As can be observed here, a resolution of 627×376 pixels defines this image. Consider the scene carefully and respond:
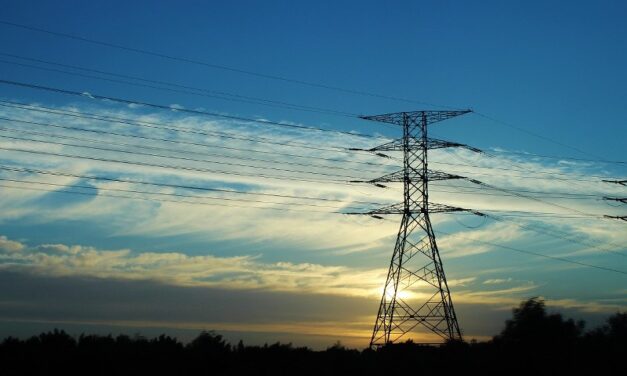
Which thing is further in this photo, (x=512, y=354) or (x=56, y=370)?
(x=512, y=354)

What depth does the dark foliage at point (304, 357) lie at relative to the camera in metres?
31.2

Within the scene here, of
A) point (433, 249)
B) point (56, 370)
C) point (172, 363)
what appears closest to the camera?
point (56, 370)

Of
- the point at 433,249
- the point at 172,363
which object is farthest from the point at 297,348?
the point at 433,249

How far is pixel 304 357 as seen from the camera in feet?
127

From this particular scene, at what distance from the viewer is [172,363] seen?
33.2 meters

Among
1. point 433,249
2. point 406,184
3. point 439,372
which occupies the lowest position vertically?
point 439,372

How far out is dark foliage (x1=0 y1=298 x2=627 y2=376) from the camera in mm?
31234

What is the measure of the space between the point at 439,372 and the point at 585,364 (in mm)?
10469

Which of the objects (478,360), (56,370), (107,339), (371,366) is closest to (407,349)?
(478,360)

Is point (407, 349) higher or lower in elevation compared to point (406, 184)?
lower

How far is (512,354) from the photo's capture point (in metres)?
45.2

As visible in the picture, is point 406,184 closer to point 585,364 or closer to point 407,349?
point 407,349

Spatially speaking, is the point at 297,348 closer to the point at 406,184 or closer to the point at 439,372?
the point at 439,372

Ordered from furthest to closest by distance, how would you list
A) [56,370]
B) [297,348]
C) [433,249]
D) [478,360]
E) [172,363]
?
[433,249] → [478,360] → [297,348] → [172,363] → [56,370]
